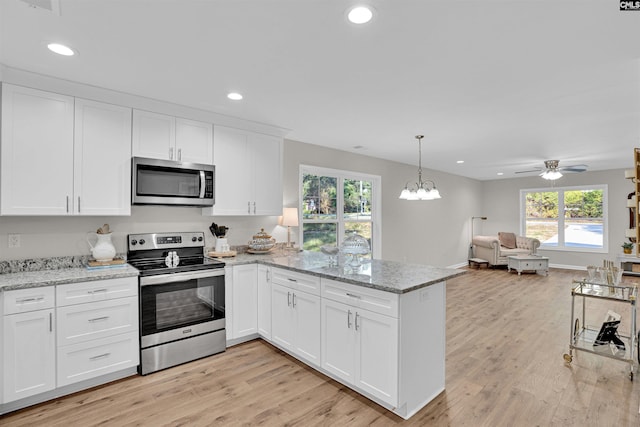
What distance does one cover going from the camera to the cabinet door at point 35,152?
2.39 meters

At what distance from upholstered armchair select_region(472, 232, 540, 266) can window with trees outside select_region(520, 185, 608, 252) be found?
0.79 m

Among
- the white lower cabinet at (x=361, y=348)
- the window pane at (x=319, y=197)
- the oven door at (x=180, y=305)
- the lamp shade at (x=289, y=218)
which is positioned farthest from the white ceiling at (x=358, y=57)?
the white lower cabinet at (x=361, y=348)

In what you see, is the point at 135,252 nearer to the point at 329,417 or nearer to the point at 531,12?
the point at 329,417

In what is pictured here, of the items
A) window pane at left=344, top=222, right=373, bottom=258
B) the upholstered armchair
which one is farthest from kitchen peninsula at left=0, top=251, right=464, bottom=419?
the upholstered armchair

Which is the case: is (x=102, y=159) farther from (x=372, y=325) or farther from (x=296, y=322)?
(x=372, y=325)

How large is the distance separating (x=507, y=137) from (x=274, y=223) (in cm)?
342

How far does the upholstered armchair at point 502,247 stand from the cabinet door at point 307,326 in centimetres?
679

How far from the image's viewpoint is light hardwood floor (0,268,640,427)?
2131mm

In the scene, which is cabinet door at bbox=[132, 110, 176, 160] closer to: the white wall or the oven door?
the oven door

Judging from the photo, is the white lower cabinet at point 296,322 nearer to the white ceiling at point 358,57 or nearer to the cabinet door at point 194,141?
the cabinet door at point 194,141

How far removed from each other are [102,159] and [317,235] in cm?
302

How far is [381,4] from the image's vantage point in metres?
1.65

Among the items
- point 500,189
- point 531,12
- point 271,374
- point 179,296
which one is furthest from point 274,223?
point 500,189

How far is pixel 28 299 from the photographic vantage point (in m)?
2.25
